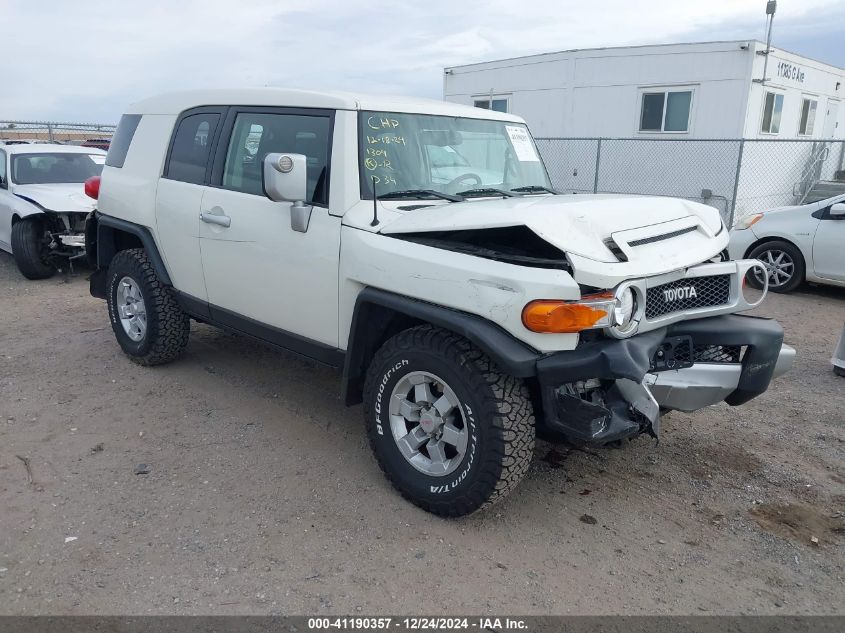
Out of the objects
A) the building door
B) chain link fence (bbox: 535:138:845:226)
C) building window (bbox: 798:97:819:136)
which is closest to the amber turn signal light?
chain link fence (bbox: 535:138:845:226)

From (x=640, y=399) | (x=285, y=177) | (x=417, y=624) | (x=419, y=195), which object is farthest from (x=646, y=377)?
(x=285, y=177)

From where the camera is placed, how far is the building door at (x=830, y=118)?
17.3 m

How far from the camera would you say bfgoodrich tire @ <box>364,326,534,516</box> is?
303cm

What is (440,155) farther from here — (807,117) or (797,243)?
(807,117)

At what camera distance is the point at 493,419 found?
9.84 ft

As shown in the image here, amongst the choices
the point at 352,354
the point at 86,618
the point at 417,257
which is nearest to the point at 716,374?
the point at 417,257

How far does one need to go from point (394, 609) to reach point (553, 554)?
0.81 metres

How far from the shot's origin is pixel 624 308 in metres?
2.93

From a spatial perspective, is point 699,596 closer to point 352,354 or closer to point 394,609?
point 394,609

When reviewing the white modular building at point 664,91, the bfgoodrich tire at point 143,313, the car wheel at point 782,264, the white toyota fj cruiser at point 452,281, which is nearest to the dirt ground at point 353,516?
the bfgoodrich tire at point 143,313

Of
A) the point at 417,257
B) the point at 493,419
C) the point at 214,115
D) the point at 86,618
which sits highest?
the point at 214,115

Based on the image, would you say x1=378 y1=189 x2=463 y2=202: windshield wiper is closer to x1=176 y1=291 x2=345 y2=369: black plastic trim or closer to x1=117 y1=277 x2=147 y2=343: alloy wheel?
x1=176 y1=291 x2=345 y2=369: black plastic trim

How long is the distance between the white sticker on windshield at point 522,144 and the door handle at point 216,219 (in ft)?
6.36

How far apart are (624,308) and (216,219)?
8.68ft
